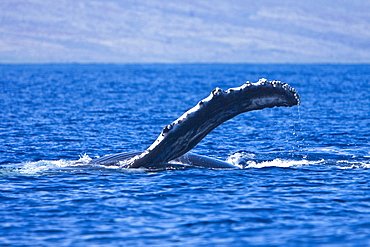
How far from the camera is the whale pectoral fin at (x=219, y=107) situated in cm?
1382

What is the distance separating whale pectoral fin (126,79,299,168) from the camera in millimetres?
13820

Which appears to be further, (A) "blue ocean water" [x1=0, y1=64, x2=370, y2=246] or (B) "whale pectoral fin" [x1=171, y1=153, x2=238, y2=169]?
(B) "whale pectoral fin" [x1=171, y1=153, x2=238, y2=169]

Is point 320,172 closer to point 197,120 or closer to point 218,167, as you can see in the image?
point 218,167

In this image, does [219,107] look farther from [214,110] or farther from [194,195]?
[194,195]

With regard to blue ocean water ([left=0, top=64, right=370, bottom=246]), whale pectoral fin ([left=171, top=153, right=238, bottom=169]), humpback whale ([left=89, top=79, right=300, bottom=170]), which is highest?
humpback whale ([left=89, top=79, right=300, bottom=170])

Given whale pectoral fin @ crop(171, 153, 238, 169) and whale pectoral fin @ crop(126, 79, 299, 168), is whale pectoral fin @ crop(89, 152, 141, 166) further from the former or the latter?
whale pectoral fin @ crop(126, 79, 299, 168)

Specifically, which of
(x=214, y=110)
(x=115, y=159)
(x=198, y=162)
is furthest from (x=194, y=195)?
(x=115, y=159)

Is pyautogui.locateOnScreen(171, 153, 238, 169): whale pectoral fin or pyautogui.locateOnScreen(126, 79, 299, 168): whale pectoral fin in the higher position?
pyautogui.locateOnScreen(126, 79, 299, 168): whale pectoral fin

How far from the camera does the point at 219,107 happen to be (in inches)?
552

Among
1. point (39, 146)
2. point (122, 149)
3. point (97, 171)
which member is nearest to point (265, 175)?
point (97, 171)

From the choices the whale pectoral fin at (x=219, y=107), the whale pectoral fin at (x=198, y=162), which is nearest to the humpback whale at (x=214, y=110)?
the whale pectoral fin at (x=219, y=107)

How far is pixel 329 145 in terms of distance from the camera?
22.5 m

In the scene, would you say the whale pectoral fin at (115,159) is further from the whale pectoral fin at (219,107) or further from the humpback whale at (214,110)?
the whale pectoral fin at (219,107)

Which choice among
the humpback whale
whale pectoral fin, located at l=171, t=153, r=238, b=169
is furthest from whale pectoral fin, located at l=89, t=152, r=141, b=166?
whale pectoral fin, located at l=171, t=153, r=238, b=169
